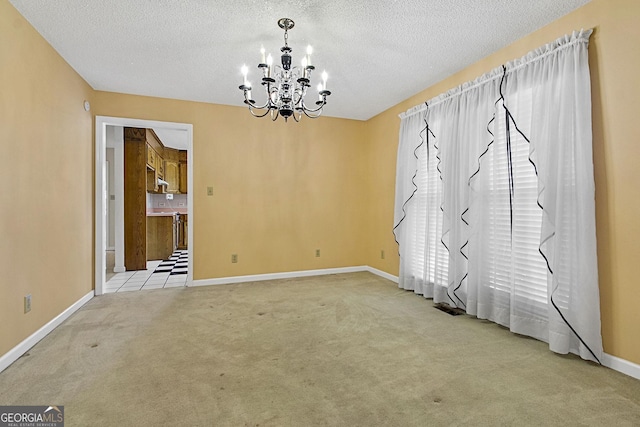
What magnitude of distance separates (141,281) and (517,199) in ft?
16.0

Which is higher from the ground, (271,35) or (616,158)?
(271,35)

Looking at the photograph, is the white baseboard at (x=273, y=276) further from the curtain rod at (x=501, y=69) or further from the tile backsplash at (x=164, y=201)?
the tile backsplash at (x=164, y=201)

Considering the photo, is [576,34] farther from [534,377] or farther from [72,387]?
[72,387]

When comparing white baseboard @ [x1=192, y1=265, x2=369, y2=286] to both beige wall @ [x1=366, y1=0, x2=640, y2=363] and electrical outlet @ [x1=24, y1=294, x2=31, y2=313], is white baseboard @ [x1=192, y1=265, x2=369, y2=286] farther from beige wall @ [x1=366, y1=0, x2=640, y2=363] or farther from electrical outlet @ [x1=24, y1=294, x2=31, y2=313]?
beige wall @ [x1=366, y1=0, x2=640, y2=363]

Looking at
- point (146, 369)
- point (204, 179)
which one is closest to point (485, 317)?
point (146, 369)

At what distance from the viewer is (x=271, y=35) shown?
2.71 m

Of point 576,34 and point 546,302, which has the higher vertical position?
point 576,34

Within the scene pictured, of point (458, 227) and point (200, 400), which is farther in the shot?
point (458, 227)

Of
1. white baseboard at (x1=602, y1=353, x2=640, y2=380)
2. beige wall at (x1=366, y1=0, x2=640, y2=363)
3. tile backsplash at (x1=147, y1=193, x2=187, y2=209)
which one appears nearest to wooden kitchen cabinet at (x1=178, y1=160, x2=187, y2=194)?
tile backsplash at (x1=147, y1=193, x2=187, y2=209)

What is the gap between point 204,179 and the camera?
4434 millimetres

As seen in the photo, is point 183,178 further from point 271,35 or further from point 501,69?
point 501,69

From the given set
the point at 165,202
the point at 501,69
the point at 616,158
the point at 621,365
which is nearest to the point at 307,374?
the point at 621,365

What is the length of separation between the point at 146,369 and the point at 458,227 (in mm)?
2999

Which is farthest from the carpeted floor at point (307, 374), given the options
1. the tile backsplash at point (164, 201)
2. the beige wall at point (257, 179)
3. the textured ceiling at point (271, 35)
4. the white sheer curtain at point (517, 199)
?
the tile backsplash at point (164, 201)
